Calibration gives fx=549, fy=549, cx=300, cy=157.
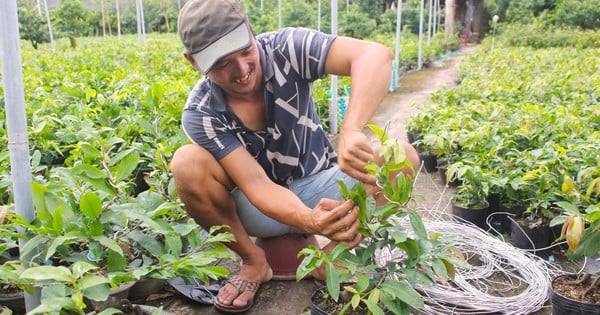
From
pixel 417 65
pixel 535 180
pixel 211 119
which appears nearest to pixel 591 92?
pixel 535 180

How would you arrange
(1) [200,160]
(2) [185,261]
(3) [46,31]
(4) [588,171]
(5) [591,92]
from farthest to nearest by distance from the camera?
(3) [46,31] → (5) [591,92] → (4) [588,171] → (1) [200,160] → (2) [185,261]

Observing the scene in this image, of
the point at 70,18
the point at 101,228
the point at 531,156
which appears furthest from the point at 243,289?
the point at 70,18

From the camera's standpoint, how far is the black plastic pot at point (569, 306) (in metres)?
1.85

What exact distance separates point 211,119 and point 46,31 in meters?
18.2

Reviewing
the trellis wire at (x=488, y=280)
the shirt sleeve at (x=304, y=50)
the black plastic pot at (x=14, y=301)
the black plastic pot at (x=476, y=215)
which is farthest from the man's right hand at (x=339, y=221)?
the black plastic pot at (x=476, y=215)

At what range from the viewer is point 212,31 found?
Result: 6.18ft

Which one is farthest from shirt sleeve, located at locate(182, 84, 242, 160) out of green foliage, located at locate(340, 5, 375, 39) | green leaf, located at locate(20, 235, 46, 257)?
green foliage, located at locate(340, 5, 375, 39)

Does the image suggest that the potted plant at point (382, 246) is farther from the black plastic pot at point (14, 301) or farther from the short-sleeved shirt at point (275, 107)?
the black plastic pot at point (14, 301)

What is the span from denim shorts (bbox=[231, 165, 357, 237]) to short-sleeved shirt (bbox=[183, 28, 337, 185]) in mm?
132

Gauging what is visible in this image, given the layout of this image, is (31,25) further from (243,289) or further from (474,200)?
(243,289)

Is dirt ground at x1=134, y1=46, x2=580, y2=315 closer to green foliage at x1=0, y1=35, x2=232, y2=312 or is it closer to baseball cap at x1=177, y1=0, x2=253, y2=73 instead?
green foliage at x1=0, y1=35, x2=232, y2=312

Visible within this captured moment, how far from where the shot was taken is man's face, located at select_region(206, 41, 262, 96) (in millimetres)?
1931

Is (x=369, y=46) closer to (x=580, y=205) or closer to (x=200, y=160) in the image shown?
(x=200, y=160)

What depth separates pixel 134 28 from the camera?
33.8m
